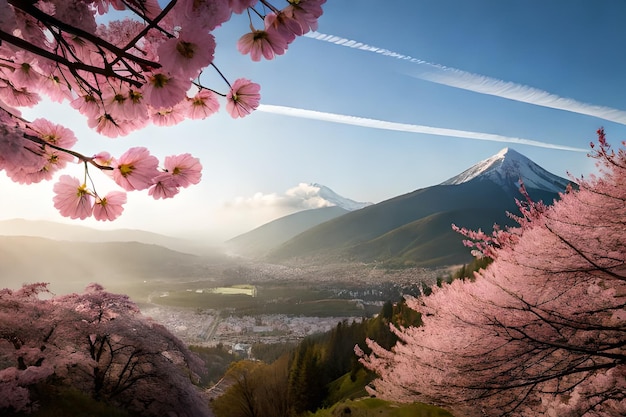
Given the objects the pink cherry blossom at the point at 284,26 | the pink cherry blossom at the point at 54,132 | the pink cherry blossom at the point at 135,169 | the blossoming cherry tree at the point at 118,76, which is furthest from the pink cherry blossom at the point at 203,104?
the pink cherry blossom at the point at 54,132

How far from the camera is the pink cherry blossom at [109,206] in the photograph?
178 centimetres

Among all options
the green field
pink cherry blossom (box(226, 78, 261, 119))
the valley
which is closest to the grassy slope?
pink cherry blossom (box(226, 78, 261, 119))

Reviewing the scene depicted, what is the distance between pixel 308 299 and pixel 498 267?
144298 mm

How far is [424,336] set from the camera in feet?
21.6

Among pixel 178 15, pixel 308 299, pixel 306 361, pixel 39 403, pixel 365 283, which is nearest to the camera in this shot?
pixel 178 15

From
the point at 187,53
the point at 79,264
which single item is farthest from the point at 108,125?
the point at 79,264

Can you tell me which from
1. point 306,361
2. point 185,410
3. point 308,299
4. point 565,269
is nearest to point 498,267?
point 565,269

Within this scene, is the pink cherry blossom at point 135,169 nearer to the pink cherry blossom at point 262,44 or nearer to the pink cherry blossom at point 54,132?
the pink cherry blossom at point 54,132

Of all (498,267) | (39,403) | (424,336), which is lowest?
(39,403)

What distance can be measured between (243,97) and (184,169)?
19.3 inches

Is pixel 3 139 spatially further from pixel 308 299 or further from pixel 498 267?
pixel 308 299

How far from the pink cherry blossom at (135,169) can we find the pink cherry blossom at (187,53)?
0.54 m

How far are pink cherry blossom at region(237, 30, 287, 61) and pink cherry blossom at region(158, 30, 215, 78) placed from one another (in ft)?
1.33

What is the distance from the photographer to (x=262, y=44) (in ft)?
5.17
